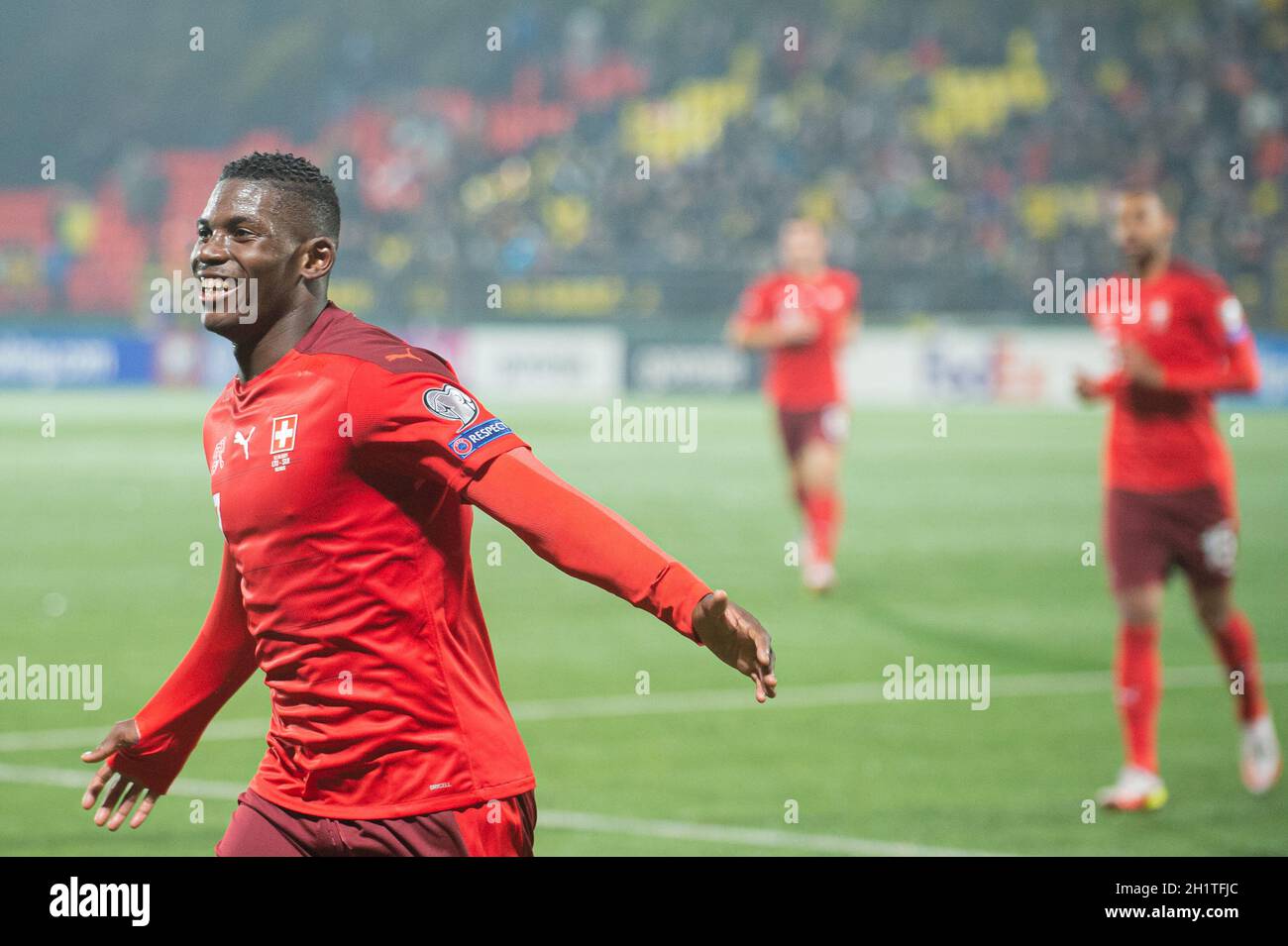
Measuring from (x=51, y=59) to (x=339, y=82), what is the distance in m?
5.62

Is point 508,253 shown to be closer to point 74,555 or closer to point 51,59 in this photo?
point 51,59

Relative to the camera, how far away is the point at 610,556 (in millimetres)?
2844

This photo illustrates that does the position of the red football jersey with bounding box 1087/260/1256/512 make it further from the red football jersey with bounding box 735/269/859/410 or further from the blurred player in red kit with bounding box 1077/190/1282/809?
the red football jersey with bounding box 735/269/859/410

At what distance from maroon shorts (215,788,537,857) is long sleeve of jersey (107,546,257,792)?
1.32ft

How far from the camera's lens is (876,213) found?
1177 inches

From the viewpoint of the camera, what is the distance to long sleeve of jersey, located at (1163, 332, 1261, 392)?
6402 mm

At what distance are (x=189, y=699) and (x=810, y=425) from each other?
8.23 meters

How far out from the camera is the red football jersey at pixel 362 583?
2.96 m

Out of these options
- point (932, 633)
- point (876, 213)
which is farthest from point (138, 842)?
point (876, 213)

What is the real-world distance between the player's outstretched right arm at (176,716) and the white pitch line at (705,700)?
4.04 meters
